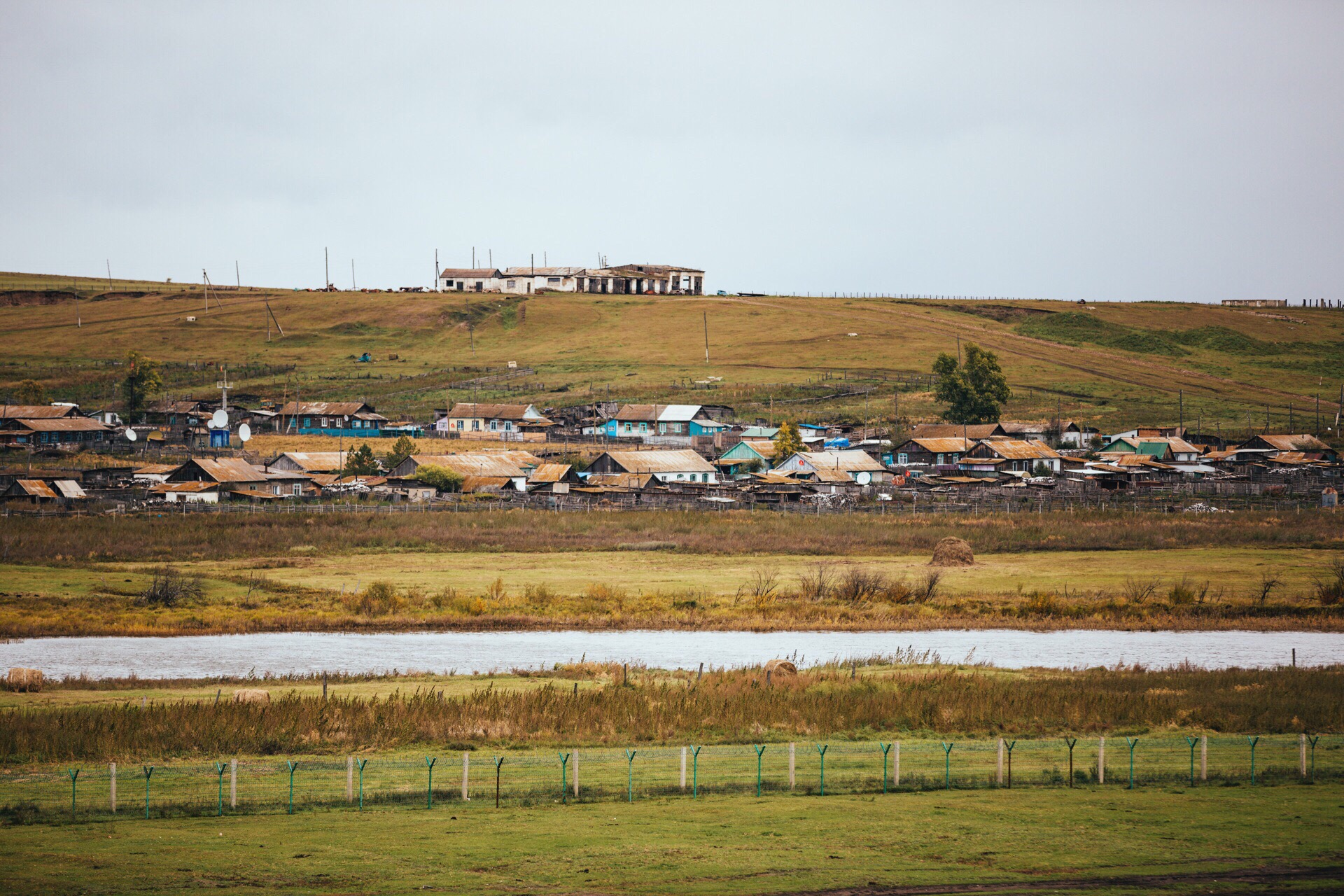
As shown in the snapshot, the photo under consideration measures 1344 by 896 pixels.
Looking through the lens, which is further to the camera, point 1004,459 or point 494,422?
point 494,422

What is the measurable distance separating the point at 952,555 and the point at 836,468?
30043mm

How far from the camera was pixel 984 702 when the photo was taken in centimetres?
2842

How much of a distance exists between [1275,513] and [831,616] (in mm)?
35737

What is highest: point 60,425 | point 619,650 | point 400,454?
point 60,425

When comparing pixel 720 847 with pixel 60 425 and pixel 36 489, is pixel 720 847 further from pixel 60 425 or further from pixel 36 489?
pixel 60 425

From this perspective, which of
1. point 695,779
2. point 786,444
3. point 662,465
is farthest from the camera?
point 786,444

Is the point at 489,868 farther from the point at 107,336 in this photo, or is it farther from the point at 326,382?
the point at 107,336

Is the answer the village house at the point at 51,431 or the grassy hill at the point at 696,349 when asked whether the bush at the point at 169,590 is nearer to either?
the village house at the point at 51,431

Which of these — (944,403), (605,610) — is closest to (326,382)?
(944,403)

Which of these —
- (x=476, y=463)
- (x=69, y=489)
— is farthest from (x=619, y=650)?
(x=476, y=463)

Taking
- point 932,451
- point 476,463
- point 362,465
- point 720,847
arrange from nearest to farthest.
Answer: point 720,847, point 362,465, point 476,463, point 932,451

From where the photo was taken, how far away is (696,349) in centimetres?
14612

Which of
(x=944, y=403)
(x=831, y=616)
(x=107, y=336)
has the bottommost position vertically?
(x=831, y=616)

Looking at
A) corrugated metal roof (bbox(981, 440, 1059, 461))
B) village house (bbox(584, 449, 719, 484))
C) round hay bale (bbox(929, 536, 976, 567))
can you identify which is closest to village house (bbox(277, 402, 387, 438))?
village house (bbox(584, 449, 719, 484))
